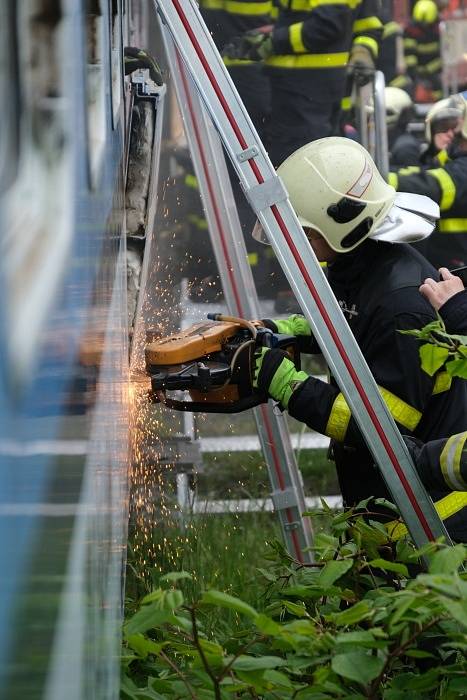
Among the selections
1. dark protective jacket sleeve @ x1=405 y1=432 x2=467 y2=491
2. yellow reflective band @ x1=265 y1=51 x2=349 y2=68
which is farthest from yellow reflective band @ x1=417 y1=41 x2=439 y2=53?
dark protective jacket sleeve @ x1=405 y1=432 x2=467 y2=491

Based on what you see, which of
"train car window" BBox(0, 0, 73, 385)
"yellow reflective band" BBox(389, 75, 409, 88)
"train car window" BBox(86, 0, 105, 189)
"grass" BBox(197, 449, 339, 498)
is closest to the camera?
"train car window" BBox(0, 0, 73, 385)

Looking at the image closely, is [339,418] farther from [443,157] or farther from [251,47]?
[251,47]

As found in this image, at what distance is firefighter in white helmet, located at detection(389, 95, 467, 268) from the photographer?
727 cm

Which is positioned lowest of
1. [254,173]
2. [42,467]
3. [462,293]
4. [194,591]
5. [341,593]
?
[194,591]

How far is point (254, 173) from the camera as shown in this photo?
308 centimetres

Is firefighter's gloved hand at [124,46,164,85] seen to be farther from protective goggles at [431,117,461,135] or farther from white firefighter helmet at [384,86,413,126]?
white firefighter helmet at [384,86,413,126]

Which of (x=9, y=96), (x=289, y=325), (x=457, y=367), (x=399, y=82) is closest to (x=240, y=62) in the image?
(x=399, y=82)

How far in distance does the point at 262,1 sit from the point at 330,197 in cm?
466

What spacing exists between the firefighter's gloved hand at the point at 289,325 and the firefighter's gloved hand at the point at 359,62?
13.6 ft

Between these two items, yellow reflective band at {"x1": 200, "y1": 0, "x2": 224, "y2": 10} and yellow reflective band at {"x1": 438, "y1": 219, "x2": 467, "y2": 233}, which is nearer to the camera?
yellow reflective band at {"x1": 438, "y1": 219, "x2": 467, "y2": 233}

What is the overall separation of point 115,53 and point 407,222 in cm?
98

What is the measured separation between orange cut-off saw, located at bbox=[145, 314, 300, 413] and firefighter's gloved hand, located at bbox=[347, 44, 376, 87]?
Answer: 4568 mm

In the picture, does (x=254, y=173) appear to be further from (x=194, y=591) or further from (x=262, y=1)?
(x=262, y=1)

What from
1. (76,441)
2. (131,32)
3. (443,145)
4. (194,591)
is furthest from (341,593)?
(443,145)
